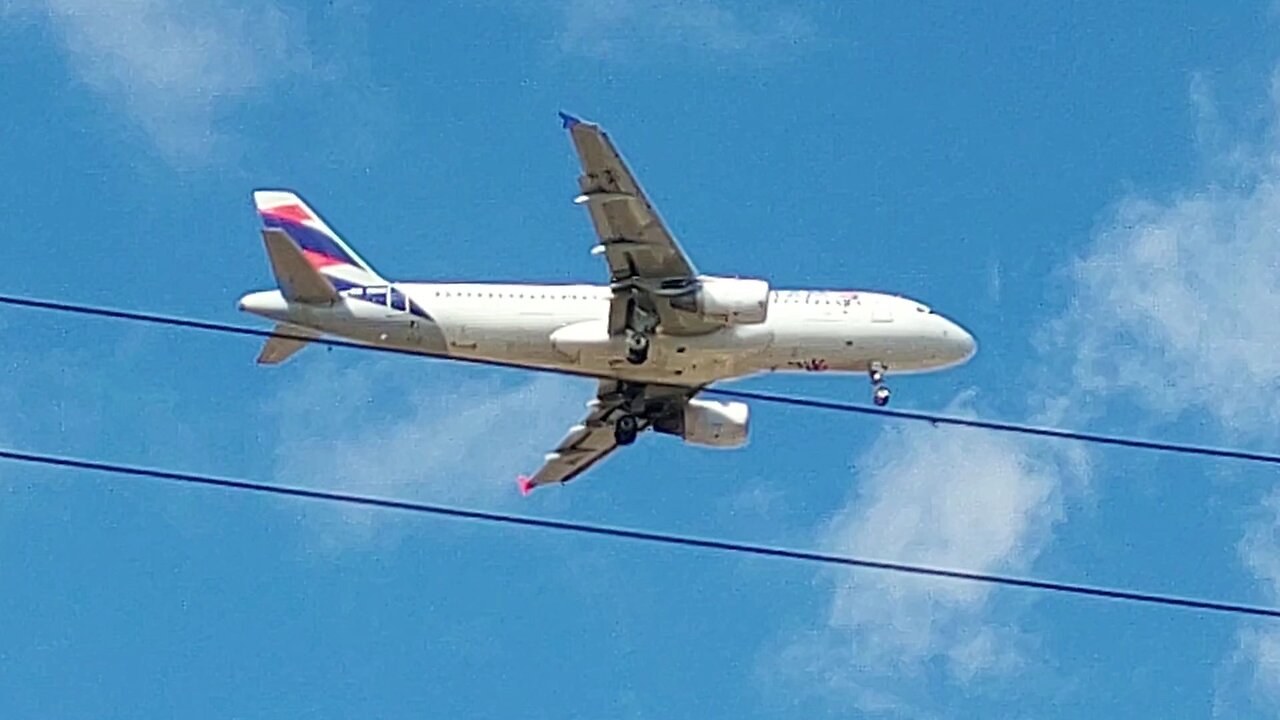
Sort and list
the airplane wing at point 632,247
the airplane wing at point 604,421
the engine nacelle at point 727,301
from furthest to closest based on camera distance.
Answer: the airplane wing at point 604,421
the engine nacelle at point 727,301
the airplane wing at point 632,247

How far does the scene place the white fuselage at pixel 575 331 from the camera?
46.8 meters

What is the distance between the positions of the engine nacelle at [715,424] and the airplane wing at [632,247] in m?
5.77

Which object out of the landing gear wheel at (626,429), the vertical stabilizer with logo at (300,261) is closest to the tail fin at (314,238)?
the vertical stabilizer with logo at (300,261)

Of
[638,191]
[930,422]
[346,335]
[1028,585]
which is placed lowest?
[1028,585]

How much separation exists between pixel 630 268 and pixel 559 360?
2.33m

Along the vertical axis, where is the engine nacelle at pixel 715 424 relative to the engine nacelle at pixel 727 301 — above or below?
below

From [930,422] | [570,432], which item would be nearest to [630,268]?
[570,432]

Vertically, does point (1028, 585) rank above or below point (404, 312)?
below

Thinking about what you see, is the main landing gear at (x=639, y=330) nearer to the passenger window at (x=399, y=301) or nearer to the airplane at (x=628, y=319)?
the airplane at (x=628, y=319)

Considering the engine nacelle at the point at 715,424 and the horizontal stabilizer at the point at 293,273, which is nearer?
the horizontal stabilizer at the point at 293,273

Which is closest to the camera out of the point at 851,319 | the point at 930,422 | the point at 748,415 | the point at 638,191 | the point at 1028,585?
the point at 1028,585

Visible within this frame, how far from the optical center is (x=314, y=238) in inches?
2062

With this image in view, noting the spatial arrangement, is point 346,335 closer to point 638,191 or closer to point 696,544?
point 638,191

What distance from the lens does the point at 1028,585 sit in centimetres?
2353
